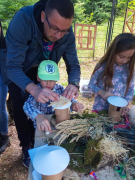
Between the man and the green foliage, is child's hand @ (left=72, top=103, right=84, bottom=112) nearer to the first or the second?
the man

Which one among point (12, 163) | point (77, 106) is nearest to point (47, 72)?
point (77, 106)

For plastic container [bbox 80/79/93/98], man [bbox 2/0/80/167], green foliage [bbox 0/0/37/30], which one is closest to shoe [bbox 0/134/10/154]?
man [bbox 2/0/80/167]

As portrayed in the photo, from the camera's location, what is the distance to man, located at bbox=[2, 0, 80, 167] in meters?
1.25

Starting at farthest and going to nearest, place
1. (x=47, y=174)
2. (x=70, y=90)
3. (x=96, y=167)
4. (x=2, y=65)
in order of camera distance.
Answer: (x=2, y=65) < (x=70, y=90) < (x=96, y=167) < (x=47, y=174)

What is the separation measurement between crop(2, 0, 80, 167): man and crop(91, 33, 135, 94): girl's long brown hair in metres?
0.41

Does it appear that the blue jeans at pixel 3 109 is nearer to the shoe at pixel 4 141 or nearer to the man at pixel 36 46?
the shoe at pixel 4 141

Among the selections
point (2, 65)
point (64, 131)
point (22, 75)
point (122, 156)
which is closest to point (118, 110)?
point (122, 156)

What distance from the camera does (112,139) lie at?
1.13m

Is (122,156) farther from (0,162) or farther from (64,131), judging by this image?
(0,162)

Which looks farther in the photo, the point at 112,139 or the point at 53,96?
the point at 53,96

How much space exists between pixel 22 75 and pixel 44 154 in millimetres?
793

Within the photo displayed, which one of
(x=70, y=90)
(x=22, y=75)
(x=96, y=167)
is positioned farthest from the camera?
(x=70, y=90)

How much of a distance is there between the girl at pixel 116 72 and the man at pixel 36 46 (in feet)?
1.25

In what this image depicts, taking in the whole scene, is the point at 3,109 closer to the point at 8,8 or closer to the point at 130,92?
the point at 130,92
